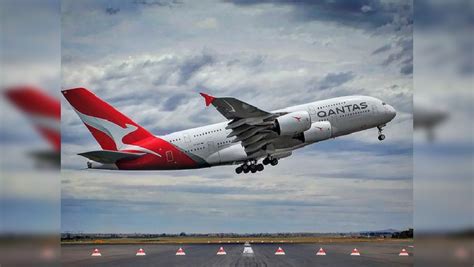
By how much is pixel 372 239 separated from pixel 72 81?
1130cm

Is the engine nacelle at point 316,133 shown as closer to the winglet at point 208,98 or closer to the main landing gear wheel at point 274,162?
the main landing gear wheel at point 274,162

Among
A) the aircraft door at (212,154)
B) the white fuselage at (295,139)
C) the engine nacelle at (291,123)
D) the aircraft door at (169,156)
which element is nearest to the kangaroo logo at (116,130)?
the aircraft door at (169,156)

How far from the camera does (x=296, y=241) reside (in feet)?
78.5

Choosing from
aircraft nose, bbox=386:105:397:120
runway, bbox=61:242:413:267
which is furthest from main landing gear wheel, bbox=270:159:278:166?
aircraft nose, bbox=386:105:397:120

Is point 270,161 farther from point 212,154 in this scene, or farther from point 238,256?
point 238,256

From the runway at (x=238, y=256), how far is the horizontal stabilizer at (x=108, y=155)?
2852mm

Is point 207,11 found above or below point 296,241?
above

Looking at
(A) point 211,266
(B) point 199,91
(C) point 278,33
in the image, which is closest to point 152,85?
(B) point 199,91

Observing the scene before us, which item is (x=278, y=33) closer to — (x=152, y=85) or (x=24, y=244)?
(x=152, y=85)

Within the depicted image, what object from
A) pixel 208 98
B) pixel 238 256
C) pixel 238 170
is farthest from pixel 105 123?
pixel 238 256

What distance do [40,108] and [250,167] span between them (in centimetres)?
1542

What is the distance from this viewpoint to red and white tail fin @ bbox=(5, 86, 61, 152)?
998 cm

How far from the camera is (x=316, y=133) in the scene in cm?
2500

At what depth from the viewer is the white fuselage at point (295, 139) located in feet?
81.0
